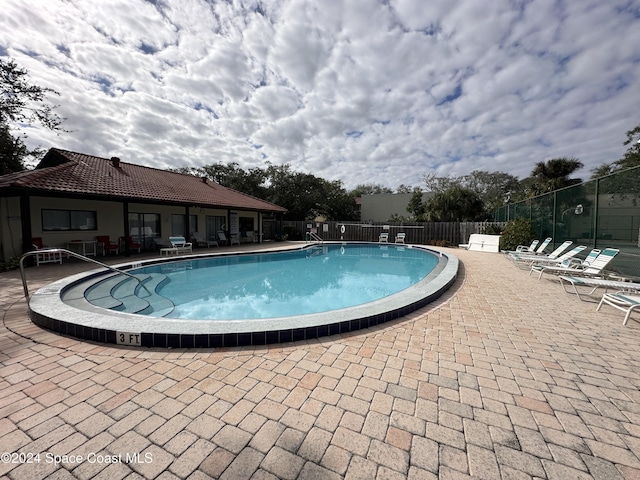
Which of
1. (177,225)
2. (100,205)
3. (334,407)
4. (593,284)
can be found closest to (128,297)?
(334,407)

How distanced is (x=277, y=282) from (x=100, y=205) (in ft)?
29.3

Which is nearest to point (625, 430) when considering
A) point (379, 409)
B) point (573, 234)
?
point (379, 409)

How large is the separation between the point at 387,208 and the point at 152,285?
29129mm

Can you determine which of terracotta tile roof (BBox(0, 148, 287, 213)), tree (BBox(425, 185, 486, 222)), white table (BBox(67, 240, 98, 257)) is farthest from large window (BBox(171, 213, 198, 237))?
tree (BBox(425, 185, 486, 222))

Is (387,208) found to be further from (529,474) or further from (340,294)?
(529,474)

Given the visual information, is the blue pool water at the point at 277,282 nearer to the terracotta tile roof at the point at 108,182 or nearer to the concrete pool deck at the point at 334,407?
the concrete pool deck at the point at 334,407

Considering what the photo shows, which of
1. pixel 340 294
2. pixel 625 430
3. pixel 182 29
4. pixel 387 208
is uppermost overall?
pixel 182 29

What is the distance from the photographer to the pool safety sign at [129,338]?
2979 mm

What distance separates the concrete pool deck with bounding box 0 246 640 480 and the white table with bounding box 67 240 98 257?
27.4 ft

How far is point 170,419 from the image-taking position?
1.88m

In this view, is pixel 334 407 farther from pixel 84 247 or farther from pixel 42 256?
pixel 84 247

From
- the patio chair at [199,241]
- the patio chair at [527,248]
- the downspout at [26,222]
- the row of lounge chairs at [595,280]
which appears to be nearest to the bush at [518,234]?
the patio chair at [527,248]

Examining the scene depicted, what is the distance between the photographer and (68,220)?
34.9 feet

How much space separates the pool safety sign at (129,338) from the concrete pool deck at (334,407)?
85 millimetres
